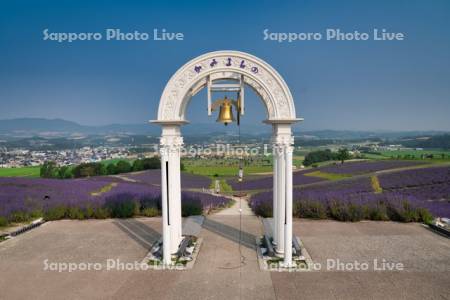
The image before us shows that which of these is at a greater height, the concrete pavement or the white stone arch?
the white stone arch

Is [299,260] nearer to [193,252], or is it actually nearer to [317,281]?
[317,281]

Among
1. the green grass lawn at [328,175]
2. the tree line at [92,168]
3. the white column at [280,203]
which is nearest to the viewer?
the white column at [280,203]

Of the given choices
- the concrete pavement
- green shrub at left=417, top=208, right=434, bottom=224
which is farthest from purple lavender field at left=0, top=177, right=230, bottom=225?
green shrub at left=417, top=208, right=434, bottom=224

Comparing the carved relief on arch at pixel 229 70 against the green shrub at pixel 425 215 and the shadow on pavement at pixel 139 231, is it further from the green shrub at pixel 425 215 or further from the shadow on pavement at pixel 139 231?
the green shrub at pixel 425 215

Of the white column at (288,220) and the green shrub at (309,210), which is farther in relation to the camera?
the green shrub at (309,210)

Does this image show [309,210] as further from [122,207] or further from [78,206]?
[78,206]

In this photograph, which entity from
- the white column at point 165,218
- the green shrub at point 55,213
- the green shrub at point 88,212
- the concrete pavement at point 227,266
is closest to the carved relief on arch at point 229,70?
the white column at point 165,218

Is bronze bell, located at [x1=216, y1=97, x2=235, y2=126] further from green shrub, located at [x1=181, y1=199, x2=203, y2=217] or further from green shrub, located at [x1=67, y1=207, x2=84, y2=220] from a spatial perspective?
green shrub, located at [x1=67, y1=207, x2=84, y2=220]
